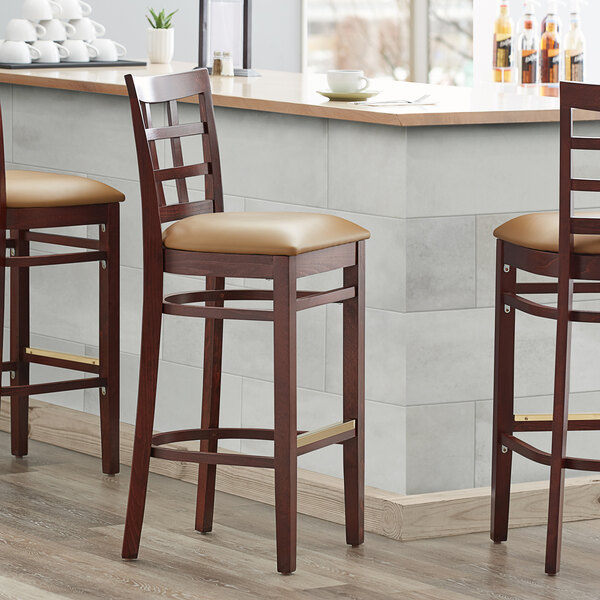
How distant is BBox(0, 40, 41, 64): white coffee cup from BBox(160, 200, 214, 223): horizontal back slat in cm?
138

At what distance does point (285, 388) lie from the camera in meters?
2.66

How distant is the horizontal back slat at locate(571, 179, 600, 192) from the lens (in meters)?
2.57

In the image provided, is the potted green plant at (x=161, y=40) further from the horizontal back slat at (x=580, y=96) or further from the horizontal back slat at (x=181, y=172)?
the horizontal back slat at (x=580, y=96)

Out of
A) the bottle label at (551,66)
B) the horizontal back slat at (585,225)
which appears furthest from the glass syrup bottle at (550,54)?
the horizontal back slat at (585,225)

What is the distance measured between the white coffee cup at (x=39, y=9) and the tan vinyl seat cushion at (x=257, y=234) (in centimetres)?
171

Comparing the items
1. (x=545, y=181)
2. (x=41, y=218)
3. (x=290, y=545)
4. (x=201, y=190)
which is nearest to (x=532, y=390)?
(x=545, y=181)

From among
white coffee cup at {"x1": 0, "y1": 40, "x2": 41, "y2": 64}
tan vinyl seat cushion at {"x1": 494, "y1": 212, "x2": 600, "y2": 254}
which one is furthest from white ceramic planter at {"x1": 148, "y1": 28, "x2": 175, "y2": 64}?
tan vinyl seat cushion at {"x1": 494, "y1": 212, "x2": 600, "y2": 254}

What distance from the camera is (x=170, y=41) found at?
4.53 meters

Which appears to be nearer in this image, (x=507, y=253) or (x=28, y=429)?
(x=507, y=253)

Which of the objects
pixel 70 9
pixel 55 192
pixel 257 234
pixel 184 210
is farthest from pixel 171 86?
pixel 70 9

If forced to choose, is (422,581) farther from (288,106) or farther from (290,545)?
(288,106)

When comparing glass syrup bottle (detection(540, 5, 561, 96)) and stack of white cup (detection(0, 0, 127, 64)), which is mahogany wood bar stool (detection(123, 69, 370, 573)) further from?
glass syrup bottle (detection(540, 5, 561, 96))

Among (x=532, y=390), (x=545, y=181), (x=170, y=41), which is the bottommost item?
(x=532, y=390)

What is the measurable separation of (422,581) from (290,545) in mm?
280
